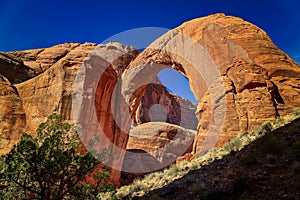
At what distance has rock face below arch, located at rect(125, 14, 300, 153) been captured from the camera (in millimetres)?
15117

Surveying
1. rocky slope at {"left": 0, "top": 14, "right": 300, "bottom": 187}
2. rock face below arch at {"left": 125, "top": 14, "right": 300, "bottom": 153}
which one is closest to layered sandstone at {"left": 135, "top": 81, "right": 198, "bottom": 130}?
rocky slope at {"left": 0, "top": 14, "right": 300, "bottom": 187}

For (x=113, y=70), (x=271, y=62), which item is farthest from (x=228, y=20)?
(x=113, y=70)

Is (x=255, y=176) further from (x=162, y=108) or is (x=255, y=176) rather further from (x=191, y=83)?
(x=162, y=108)

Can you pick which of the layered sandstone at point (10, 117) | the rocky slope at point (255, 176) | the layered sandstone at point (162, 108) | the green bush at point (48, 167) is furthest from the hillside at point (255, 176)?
the layered sandstone at point (162, 108)

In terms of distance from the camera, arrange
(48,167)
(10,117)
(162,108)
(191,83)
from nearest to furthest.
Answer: (48,167) → (10,117) → (191,83) → (162,108)

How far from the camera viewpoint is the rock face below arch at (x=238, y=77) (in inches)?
595

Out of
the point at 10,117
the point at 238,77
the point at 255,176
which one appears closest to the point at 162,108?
the point at 238,77

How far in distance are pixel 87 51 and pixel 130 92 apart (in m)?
8.04

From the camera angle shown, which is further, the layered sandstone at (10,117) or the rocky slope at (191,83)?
the rocky slope at (191,83)

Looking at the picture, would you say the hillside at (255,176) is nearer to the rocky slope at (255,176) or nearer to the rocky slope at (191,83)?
the rocky slope at (255,176)

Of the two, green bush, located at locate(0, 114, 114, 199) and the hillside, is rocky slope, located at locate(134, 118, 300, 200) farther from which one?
green bush, located at locate(0, 114, 114, 199)

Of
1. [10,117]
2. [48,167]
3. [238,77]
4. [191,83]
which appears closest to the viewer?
[48,167]

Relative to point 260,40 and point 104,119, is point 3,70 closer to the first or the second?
point 104,119

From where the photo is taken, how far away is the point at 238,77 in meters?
16.4
